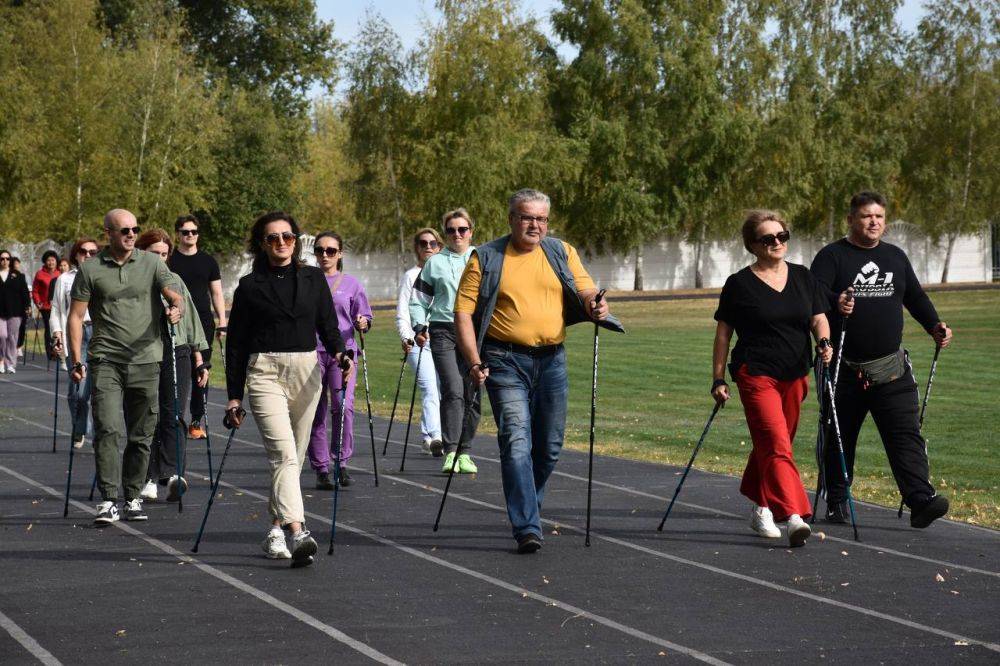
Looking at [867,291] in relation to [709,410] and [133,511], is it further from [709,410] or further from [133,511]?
[709,410]

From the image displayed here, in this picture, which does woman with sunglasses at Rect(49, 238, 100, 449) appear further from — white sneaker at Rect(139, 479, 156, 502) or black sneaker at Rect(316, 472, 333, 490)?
black sneaker at Rect(316, 472, 333, 490)

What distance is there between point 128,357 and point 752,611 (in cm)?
454

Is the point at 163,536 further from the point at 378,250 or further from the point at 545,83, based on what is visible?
the point at 378,250

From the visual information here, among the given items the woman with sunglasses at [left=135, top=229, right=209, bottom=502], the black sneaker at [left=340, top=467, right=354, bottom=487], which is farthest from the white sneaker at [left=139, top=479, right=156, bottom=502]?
the black sneaker at [left=340, top=467, right=354, bottom=487]

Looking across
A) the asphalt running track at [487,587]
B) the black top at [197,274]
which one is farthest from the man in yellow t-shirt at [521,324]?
the black top at [197,274]

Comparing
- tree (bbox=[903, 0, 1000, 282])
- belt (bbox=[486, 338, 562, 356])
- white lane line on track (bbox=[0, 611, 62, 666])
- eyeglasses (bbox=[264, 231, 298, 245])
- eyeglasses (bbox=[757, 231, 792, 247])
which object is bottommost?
white lane line on track (bbox=[0, 611, 62, 666])

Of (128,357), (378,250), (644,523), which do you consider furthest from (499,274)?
(378,250)

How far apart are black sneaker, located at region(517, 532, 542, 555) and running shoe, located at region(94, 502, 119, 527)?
2.70m

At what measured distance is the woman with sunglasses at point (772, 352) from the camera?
8742 millimetres

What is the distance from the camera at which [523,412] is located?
8.63 meters

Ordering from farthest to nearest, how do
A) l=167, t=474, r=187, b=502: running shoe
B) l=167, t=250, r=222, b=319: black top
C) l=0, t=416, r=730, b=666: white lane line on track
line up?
1. l=167, t=250, r=222, b=319: black top
2. l=167, t=474, r=187, b=502: running shoe
3. l=0, t=416, r=730, b=666: white lane line on track

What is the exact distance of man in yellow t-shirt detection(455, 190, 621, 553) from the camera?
8.53 m

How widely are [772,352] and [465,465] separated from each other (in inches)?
149

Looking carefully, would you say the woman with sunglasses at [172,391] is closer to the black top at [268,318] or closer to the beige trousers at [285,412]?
the black top at [268,318]
